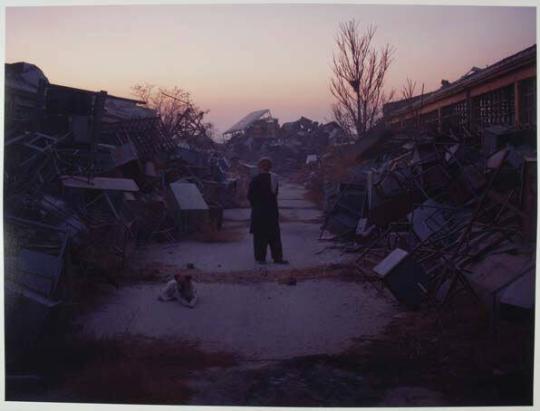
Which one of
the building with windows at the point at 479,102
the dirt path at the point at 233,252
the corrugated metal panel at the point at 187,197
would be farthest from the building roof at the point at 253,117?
the building with windows at the point at 479,102

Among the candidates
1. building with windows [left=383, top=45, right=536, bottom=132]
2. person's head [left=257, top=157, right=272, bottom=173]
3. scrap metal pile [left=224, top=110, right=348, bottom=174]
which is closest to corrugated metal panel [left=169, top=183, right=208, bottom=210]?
person's head [left=257, top=157, right=272, bottom=173]

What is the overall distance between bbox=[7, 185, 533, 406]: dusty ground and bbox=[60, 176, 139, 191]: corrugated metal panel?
2164mm

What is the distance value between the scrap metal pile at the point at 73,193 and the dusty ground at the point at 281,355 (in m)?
0.48

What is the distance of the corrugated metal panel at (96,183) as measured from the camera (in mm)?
7641

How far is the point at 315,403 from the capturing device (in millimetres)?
4066

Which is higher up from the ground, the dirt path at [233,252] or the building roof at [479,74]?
the building roof at [479,74]

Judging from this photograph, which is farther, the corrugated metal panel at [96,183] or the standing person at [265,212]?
the standing person at [265,212]

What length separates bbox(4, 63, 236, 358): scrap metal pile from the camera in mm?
4641

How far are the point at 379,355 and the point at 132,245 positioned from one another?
512 centimetres

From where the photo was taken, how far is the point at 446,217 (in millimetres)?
7254

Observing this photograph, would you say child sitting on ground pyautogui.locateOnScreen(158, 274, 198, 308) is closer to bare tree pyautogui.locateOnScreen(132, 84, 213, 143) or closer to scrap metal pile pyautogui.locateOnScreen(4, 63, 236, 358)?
scrap metal pile pyautogui.locateOnScreen(4, 63, 236, 358)

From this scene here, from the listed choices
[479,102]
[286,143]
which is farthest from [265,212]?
[286,143]

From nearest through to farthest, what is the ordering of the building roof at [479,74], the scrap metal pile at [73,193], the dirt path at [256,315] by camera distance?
the scrap metal pile at [73,193], the dirt path at [256,315], the building roof at [479,74]

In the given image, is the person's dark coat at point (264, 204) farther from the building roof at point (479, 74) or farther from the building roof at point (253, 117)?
the building roof at point (479, 74)
